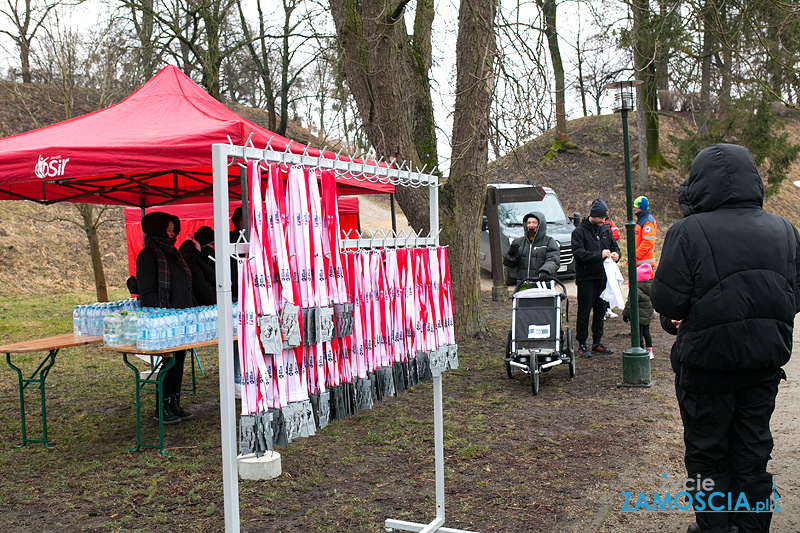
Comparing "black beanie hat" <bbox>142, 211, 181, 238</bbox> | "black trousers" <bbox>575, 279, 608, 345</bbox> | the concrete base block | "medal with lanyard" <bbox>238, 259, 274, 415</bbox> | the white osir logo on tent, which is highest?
the white osir logo on tent

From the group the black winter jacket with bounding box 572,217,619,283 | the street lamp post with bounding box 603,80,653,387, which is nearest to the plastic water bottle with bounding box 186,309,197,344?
Result: the street lamp post with bounding box 603,80,653,387

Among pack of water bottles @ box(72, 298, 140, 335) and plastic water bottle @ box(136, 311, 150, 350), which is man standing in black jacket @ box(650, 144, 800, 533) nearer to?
plastic water bottle @ box(136, 311, 150, 350)

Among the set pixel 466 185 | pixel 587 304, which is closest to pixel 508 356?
pixel 587 304

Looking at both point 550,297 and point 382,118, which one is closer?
point 550,297

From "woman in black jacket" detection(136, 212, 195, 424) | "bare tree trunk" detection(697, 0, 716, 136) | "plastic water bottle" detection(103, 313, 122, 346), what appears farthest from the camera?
"bare tree trunk" detection(697, 0, 716, 136)

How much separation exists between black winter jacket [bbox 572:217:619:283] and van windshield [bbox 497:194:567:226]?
7959 millimetres

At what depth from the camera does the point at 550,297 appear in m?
7.38

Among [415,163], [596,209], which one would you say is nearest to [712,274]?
[596,209]

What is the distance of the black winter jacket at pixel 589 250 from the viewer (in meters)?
8.88

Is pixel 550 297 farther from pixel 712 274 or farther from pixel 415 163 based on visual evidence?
pixel 712 274

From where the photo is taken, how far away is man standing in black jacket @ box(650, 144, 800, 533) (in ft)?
10.8

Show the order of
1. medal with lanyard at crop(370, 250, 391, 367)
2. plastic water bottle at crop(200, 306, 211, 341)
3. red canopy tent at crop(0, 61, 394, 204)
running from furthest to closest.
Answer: plastic water bottle at crop(200, 306, 211, 341)
red canopy tent at crop(0, 61, 394, 204)
medal with lanyard at crop(370, 250, 391, 367)

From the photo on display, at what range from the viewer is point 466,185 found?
9820 millimetres

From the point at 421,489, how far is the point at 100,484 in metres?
2.30
